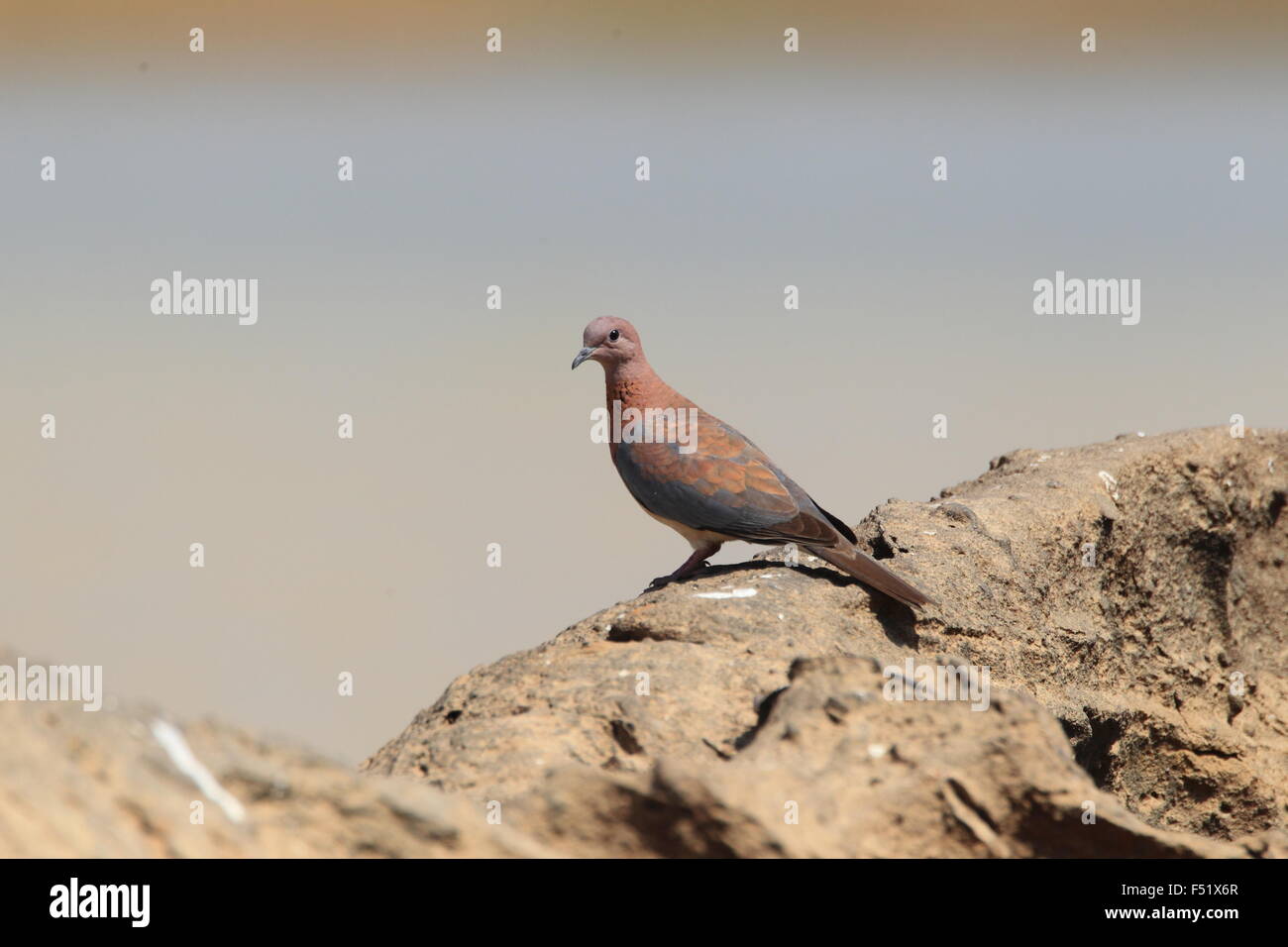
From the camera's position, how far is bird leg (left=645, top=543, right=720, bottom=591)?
6.46 metres

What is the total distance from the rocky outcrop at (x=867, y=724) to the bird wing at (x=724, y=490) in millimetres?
228

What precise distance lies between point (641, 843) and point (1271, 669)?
524cm

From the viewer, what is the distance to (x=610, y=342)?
Result: 23.4ft

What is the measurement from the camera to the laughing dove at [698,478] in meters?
6.10

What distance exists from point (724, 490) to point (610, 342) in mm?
1211

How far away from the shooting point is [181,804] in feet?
9.30

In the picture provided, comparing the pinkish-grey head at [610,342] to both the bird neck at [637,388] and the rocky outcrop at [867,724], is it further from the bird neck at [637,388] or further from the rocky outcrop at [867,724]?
the rocky outcrop at [867,724]

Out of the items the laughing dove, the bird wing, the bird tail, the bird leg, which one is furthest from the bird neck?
the bird tail

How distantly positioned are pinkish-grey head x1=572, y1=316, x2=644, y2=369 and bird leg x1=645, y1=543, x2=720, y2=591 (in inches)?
45.9
